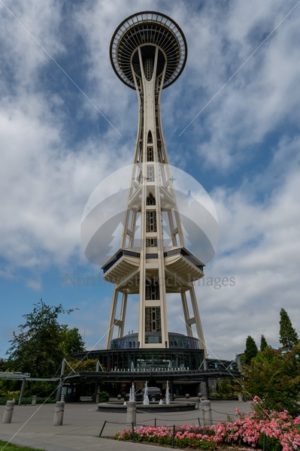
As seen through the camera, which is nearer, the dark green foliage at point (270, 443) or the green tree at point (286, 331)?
the dark green foliage at point (270, 443)

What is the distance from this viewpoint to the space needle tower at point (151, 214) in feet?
180

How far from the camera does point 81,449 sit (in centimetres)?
966

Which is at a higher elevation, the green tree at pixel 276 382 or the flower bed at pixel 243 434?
the green tree at pixel 276 382

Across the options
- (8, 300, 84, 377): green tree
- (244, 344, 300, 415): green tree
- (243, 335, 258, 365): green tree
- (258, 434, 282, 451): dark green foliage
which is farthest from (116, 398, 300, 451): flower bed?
(243, 335, 258, 365): green tree

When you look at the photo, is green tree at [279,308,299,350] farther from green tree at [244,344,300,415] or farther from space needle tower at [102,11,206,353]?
green tree at [244,344,300,415]

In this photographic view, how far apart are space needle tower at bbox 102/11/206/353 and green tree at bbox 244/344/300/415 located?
3538cm

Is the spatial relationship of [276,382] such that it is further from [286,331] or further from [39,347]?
[286,331]

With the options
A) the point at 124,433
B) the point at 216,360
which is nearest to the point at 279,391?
the point at 124,433

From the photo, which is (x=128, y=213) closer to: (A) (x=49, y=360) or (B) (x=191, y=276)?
(B) (x=191, y=276)

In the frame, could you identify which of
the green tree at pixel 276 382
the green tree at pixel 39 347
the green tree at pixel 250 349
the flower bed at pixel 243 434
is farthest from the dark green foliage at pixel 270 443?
the green tree at pixel 250 349

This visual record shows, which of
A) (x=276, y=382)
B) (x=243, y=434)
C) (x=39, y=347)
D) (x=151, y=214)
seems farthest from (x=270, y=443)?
(x=151, y=214)

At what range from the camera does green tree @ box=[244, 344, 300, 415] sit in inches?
443

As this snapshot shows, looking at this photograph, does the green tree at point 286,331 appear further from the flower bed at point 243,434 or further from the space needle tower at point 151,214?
the flower bed at point 243,434

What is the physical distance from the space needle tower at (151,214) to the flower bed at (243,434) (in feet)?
116
